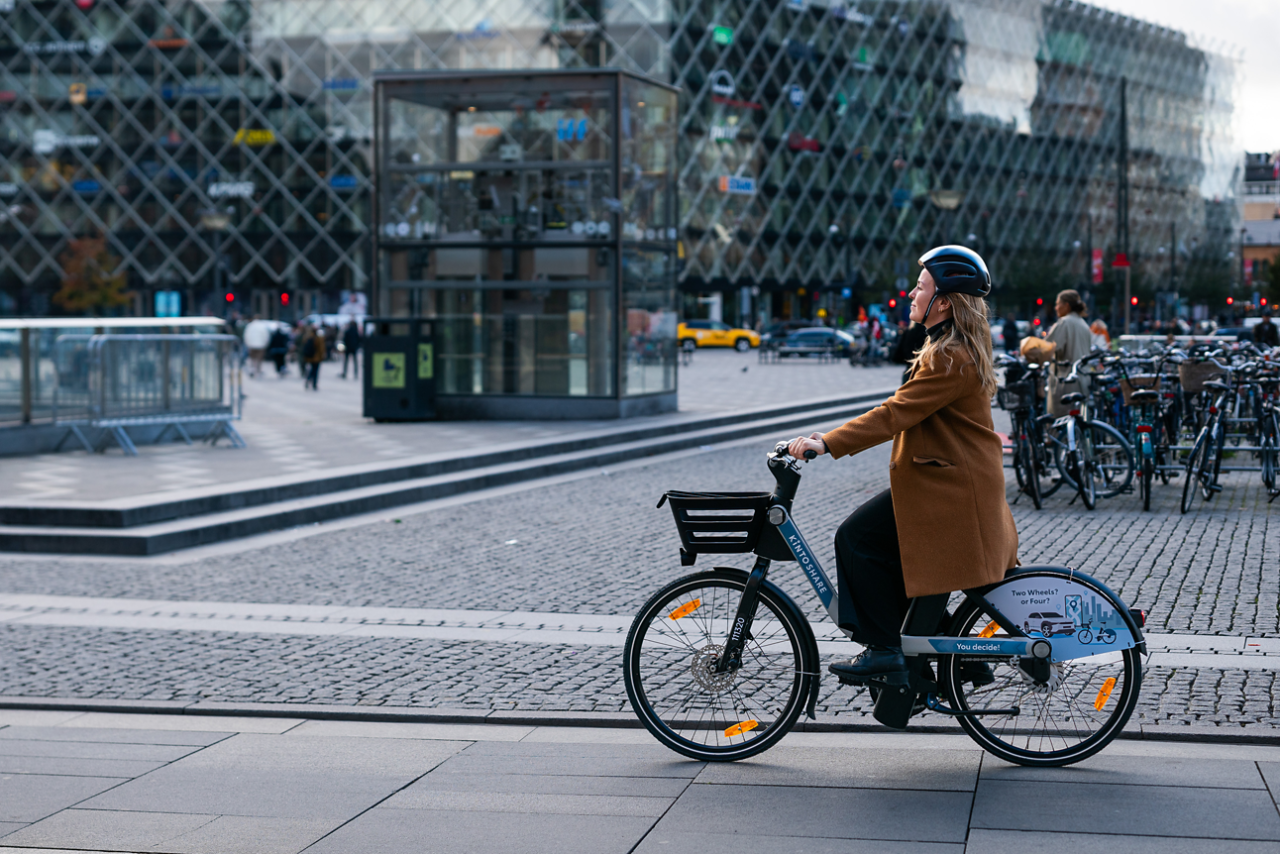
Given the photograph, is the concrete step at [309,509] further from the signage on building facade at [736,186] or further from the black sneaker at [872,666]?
the signage on building facade at [736,186]

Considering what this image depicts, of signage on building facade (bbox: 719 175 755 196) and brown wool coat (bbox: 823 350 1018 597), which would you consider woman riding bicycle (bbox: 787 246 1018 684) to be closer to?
brown wool coat (bbox: 823 350 1018 597)

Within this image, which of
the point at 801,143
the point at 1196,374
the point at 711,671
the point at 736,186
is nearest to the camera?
the point at 711,671

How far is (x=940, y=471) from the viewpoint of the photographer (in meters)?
4.75

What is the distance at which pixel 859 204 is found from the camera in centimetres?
8300

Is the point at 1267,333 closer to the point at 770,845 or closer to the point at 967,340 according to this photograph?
the point at 967,340

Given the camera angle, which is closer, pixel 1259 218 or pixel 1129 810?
pixel 1129 810

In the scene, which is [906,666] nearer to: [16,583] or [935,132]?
[16,583]

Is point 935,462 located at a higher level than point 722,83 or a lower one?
lower

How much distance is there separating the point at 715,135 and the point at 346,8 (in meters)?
19.1

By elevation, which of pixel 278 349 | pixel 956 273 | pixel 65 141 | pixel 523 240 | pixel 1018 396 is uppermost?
pixel 65 141

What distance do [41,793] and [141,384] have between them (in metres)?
13.0

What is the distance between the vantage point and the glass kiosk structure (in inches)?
828

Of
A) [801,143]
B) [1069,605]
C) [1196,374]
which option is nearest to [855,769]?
[1069,605]

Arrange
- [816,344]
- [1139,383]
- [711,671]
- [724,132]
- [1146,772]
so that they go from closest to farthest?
[1146,772], [711,671], [1139,383], [816,344], [724,132]
